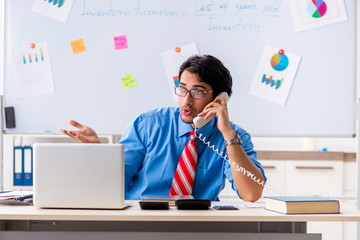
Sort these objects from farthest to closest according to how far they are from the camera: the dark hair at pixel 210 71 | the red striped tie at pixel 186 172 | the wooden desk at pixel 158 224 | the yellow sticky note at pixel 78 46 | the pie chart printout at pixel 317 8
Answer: the yellow sticky note at pixel 78 46
the pie chart printout at pixel 317 8
the dark hair at pixel 210 71
the red striped tie at pixel 186 172
the wooden desk at pixel 158 224

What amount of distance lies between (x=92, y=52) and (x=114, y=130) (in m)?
0.46

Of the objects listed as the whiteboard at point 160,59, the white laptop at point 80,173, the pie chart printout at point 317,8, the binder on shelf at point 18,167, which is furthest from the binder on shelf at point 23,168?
the pie chart printout at point 317,8

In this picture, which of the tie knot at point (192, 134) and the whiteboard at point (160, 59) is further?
the whiteboard at point (160, 59)

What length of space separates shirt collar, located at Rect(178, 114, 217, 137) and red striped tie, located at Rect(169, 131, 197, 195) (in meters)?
0.06

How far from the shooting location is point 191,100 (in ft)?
6.17

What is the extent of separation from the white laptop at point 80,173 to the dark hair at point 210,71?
27.2 inches

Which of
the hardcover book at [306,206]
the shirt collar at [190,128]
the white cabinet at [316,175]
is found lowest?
the white cabinet at [316,175]

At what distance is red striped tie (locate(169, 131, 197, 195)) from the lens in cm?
180

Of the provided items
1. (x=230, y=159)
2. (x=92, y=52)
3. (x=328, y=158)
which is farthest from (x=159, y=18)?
(x=328, y=158)

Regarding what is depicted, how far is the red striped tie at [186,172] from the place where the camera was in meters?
1.80

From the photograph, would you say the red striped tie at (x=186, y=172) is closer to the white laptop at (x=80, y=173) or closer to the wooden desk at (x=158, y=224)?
the wooden desk at (x=158, y=224)

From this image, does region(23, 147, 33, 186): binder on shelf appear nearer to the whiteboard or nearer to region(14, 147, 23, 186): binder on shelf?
region(14, 147, 23, 186): binder on shelf

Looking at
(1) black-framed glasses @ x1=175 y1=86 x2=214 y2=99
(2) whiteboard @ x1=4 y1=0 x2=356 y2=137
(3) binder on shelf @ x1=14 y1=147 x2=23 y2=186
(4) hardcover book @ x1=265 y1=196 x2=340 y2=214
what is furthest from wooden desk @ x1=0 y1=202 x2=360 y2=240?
(3) binder on shelf @ x1=14 y1=147 x2=23 y2=186

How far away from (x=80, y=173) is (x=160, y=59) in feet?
4.80
